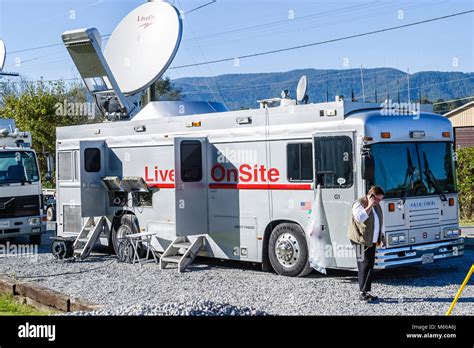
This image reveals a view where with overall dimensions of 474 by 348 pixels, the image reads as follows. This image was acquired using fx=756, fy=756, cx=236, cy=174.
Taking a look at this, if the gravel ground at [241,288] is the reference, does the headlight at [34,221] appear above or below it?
above

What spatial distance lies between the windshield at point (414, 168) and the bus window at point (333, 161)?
42 cm

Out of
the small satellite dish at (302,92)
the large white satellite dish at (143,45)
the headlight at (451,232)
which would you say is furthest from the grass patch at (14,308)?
the large white satellite dish at (143,45)

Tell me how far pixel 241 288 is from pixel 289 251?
1259 millimetres

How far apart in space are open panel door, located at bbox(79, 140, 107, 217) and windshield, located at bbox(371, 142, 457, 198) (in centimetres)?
712

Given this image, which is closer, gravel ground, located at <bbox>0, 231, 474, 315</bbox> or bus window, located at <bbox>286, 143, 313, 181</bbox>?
gravel ground, located at <bbox>0, 231, 474, 315</bbox>

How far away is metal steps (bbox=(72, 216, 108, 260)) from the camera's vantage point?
54.6 ft

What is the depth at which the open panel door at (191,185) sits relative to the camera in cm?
1427

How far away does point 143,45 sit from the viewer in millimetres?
18500

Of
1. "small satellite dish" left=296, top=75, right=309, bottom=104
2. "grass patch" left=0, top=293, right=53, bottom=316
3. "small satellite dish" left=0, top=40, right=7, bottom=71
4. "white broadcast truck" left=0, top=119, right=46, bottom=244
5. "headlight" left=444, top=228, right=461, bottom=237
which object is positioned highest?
"small satellite dish" left=0, top=40, right=7, bottom=71

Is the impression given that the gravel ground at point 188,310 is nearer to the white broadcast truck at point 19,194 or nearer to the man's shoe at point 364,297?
the man's shoe at point 364,297

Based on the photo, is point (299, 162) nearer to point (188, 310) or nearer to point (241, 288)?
point (241, 288)

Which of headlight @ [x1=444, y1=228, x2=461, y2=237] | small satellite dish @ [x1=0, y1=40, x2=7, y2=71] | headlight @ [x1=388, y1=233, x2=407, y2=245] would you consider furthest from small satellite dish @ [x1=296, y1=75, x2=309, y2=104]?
small satellite dish @ [x1=0, y1=40, x2=7, y2=71]

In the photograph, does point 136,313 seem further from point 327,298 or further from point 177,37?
point 177,37

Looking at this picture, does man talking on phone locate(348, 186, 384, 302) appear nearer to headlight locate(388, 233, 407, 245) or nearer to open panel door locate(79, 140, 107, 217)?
headlight locate(388, 233, 407, 245)
